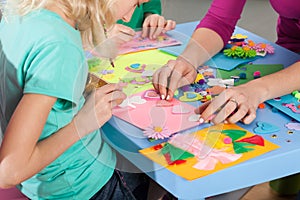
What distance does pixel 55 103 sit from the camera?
86 cm

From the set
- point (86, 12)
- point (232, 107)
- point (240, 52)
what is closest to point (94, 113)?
point (86, 12)

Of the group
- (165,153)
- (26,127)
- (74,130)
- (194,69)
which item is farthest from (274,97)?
(26,127)

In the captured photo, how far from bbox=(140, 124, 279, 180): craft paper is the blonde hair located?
0.75 feet

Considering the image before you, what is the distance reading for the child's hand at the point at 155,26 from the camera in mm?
1260

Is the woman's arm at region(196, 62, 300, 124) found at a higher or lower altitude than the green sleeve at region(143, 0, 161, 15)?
higher

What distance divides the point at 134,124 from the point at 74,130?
0.44 ft

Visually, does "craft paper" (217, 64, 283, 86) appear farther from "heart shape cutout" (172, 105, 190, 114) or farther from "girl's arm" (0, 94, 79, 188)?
"girl's arm" (0, 94, 79, 188)

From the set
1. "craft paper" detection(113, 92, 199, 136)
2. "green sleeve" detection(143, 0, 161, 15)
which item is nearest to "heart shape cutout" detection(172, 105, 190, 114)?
"craft paper" detection(113, 92, 199, 136)

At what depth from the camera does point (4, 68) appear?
0.90m

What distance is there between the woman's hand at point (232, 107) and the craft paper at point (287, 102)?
37 mm

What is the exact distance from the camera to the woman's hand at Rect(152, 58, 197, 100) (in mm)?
1035

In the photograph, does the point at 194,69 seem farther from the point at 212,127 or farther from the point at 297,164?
the point at 297,164

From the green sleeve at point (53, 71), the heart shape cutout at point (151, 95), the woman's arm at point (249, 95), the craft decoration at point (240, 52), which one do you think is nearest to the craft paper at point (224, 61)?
the craft decoration at point (240, 52)

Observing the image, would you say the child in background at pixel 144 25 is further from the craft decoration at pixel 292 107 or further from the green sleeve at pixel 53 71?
the craft decoration at pixel 292 107
